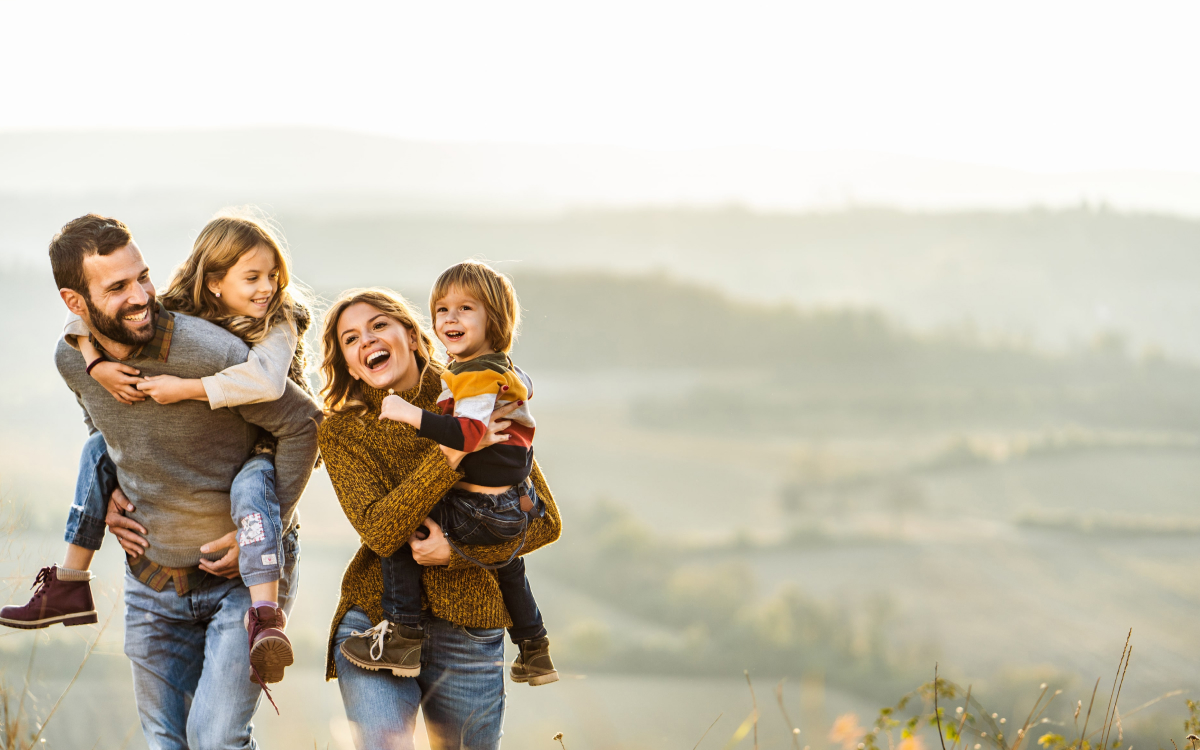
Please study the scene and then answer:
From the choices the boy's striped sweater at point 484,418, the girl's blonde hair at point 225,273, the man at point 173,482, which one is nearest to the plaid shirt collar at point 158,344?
the man at point 173,482

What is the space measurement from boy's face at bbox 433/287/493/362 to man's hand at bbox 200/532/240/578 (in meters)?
0.78

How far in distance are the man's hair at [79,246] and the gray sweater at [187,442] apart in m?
0.22

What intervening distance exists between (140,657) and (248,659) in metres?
0.29

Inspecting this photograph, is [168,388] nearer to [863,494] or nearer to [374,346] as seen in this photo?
[374,346]

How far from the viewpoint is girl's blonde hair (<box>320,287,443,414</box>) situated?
2.34 meters

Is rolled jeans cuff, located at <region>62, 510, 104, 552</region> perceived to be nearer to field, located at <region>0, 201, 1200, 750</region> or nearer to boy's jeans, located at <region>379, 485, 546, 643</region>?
boy's jeans, located at <region>379, 485, 546, 643</region>

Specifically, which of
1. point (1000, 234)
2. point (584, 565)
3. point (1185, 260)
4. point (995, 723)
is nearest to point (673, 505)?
point (584, 565)

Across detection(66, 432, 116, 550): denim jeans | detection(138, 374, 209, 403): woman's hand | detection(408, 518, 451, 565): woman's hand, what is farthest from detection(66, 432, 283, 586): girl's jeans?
detection(408, 518, 451, 565): woman's hand

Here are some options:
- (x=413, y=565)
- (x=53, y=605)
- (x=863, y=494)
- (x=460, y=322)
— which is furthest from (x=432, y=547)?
(x=863, y=494)

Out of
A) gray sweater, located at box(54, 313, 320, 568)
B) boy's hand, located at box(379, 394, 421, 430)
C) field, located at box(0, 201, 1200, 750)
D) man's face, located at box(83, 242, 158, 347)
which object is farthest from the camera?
field, located at box(0, 201, 1200, 750)

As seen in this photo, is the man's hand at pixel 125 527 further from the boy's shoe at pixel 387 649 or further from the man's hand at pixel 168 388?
the boy's shoe at pixel 387 649

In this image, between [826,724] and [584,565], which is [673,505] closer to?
[584,565]

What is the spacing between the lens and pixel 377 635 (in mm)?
2189

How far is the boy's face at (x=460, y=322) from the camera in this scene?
2.31m
